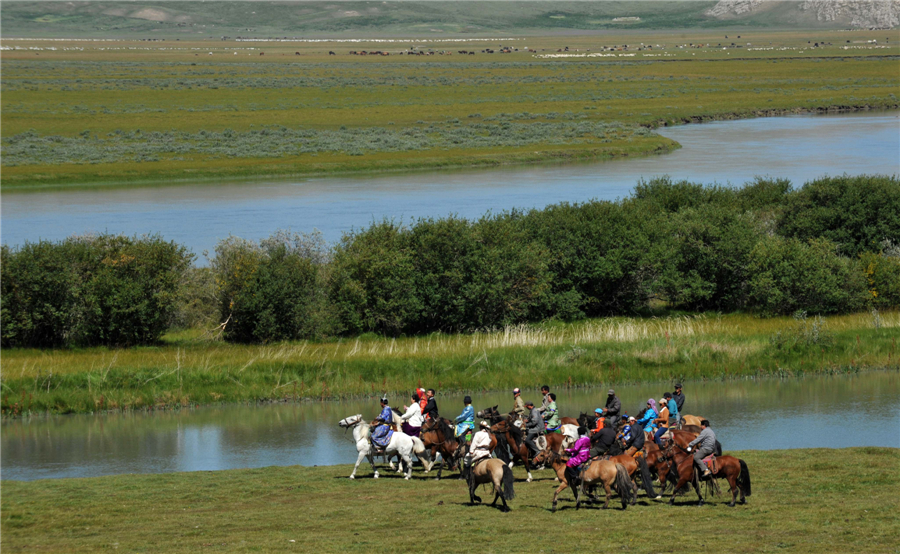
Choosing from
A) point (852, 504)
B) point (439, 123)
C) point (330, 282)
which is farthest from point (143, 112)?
point (852, 504)

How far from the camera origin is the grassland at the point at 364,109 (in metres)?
85.4

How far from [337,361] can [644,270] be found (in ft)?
51.9

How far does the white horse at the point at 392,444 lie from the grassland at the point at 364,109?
63.0 meters

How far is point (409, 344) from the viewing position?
123 feet

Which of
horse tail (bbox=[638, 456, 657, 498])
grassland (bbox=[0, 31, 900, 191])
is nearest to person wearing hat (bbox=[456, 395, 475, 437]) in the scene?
horse tail (bbox=[638, 456, 657, 498])

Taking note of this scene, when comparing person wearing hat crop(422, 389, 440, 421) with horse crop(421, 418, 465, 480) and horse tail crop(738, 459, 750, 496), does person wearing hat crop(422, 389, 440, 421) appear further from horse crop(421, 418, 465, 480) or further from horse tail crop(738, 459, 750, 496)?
horse tail crop(738, 459, 750, 496)

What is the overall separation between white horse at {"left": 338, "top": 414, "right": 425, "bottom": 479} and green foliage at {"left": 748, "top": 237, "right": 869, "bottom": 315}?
948 inches

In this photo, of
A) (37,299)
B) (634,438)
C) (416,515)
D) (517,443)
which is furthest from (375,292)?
(416,515)

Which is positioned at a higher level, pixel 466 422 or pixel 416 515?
pixel 466 422

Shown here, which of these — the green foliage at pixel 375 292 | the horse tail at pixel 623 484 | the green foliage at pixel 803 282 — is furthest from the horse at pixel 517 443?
the green foliage at pixel 803 282

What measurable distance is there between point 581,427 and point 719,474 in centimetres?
292

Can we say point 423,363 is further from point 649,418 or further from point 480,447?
point 480,447

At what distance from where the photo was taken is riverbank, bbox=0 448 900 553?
49.2ft

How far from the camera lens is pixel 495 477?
17578mm
